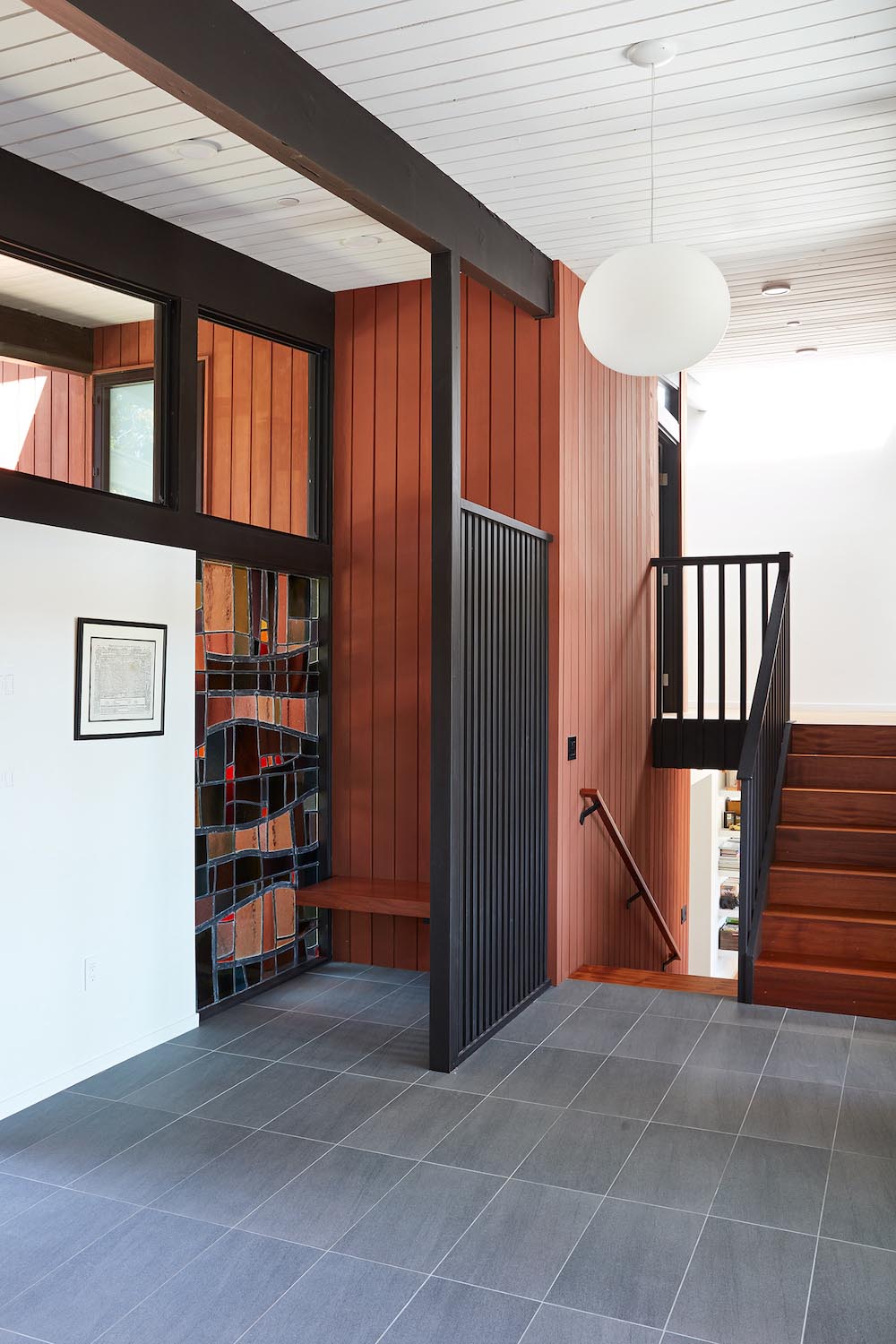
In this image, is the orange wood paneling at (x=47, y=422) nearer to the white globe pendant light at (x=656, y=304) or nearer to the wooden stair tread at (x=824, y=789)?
the white globe pendant light at (x=656, y=304)

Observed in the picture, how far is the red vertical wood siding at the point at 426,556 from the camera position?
4965 mm

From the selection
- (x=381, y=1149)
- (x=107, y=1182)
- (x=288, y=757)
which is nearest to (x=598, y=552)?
(x=288, y=757)

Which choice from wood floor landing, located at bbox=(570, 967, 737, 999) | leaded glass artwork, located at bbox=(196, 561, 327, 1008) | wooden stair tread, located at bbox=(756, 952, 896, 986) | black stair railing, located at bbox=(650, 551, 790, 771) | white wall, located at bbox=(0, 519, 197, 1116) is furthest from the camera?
black stair railing, located at bbox=(650, 551, 790, 771)

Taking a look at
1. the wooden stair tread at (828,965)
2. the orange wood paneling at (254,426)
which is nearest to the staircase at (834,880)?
the wooden stair tread at (828,965)

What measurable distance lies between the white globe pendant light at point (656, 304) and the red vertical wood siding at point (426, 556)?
161 centimetres

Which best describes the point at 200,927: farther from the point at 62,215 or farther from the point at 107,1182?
the point at 62,215

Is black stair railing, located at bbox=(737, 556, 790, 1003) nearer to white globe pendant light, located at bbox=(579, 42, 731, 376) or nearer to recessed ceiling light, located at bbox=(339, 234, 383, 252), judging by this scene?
white globe pendant light, located at bbox=(579, 42, 731, 376)

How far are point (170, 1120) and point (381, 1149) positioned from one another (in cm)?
73

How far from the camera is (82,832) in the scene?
3881 mm

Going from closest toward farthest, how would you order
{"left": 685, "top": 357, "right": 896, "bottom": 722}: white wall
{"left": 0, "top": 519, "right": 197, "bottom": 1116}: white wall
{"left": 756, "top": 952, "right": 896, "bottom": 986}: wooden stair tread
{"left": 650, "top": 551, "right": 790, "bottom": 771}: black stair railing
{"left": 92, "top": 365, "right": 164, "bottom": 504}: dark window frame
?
{"left": 0, "top": 519, "right": 197, "bottom": 1116}: white wall < {"left": 92, "top": 365, "right": 164, "bottom": 504}: dark window frame < {"left": 756, "top": 952, "right": 896, "bottom": 986}: wooden stair tread < {"left": 650, "top": 551, "right": 790, "bottom": 771}: black stair railing < {"left": 685, "top": 357, "right": 896, "bottom": 722}: white wall

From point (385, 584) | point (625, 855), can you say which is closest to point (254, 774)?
point (385, 584)

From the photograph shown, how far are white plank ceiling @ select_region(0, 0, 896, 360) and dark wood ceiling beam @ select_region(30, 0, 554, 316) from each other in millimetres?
73

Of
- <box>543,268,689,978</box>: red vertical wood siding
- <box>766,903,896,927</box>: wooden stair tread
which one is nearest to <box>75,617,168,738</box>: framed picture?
<box>543,268,689,978</box>: red vertical wood siding

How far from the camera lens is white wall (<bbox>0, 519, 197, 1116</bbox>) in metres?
3.61
